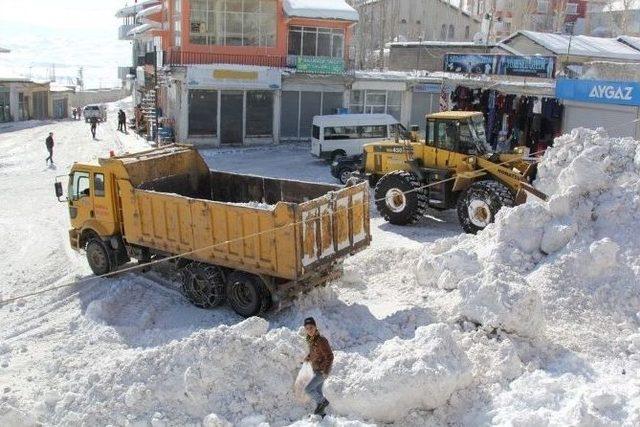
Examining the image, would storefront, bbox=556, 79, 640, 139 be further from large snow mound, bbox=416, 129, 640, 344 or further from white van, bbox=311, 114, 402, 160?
large snow mound, bbox=416, 129, 640, 344

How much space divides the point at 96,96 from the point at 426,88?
3577 centimetres

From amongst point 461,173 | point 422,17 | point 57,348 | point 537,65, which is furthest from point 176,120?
point 422,17

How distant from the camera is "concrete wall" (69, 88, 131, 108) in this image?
55.8 m

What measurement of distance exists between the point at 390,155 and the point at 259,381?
1008 cm

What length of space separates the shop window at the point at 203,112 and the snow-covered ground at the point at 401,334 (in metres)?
15.0

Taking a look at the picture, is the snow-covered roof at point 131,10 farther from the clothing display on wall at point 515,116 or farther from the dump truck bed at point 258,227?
the dump truck bed at point 258,227

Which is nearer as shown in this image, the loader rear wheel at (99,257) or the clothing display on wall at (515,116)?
the loader rear wheel at (99,257)

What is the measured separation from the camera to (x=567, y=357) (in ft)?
27.8

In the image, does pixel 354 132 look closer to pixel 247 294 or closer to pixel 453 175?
pixel 453 175

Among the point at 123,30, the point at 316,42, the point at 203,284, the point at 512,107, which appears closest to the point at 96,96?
the point at 123,30

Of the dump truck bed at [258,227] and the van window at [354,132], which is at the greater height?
the van window at [354,132]

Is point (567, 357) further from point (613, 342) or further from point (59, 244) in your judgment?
point (59, 244)

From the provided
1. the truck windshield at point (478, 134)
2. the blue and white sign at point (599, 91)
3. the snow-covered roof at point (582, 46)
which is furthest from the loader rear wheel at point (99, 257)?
the snow-covered roof at point (582, 46)

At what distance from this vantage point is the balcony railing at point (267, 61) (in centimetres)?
2961
